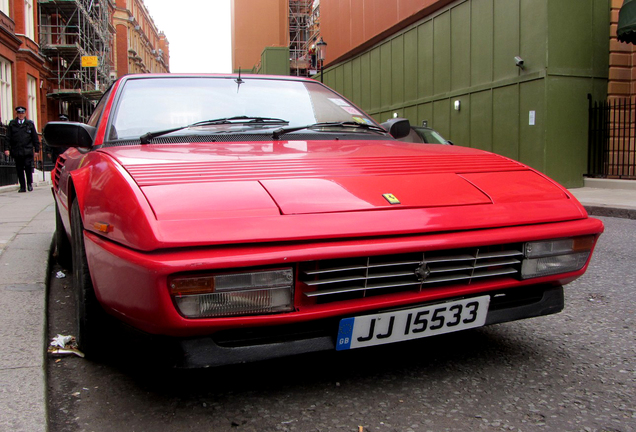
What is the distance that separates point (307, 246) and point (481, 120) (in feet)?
44.7

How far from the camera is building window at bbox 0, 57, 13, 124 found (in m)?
20.9

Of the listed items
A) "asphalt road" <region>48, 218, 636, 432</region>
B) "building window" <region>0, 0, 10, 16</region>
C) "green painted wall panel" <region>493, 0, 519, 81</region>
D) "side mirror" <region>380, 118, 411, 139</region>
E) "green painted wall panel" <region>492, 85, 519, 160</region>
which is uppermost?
"building window" <region>0, 0, 10, 16</region>

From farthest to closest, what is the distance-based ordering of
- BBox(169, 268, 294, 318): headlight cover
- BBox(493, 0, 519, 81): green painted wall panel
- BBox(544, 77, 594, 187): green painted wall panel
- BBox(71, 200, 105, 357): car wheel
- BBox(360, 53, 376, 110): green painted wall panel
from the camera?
BBox(360, 53, 376, 110): green painted wall panel < BBox(493, 0, 519, 81): green painted wall panel < BBox(544, 77, 594, 187): green painted wall panel < BBox(71, 200, 105, 357): car wheel < BBox(169, 268, 294, 318): headlight cover

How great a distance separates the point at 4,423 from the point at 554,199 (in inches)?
83.0

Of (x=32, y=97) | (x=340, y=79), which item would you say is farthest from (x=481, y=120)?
(x=32, y=97)

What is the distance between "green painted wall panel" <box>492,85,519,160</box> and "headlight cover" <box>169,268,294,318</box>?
40.7 feet

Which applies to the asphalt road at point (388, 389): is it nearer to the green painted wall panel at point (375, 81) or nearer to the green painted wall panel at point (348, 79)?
the green painted wall panel at point (375, 81)

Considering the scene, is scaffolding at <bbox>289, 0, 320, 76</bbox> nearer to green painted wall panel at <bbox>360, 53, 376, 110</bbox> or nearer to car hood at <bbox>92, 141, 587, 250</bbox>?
green painted wall panel at <bbox>360, 53, 376, 110</bbox>

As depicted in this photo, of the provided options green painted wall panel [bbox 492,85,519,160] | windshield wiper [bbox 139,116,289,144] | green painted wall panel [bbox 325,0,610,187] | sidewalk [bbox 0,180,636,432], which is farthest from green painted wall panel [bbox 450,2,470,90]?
windshield wiper [bbox 139,116,289,144]

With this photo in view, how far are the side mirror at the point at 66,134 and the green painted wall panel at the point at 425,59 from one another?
15.2 meters

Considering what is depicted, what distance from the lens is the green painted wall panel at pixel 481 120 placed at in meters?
14.2

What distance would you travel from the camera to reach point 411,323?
6.48ft

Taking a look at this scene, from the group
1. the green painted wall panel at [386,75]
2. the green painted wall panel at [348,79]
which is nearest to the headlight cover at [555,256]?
the green painted wall panel at [386,75]

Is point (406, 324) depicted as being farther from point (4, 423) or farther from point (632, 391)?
point (4, 423)
